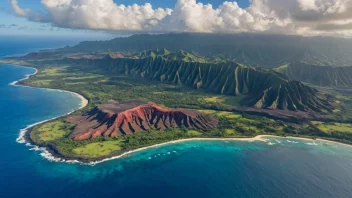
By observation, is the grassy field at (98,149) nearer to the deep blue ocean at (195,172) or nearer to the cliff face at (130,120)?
the cliff face at (130,120)

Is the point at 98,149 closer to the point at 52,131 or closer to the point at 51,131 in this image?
the point at 52,131

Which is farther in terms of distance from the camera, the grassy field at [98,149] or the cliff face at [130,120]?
the cliff face at [130,120]

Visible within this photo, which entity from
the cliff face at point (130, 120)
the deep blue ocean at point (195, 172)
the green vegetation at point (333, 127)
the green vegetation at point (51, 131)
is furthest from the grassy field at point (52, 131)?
the green vegetation at point (333, 127)

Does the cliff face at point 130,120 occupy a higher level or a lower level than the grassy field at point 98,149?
higher

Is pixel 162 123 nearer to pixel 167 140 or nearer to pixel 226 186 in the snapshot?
pixel 167 140

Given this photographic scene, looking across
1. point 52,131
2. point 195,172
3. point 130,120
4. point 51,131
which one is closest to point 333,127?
point 195,172

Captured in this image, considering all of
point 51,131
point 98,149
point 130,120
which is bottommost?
point 51,131
